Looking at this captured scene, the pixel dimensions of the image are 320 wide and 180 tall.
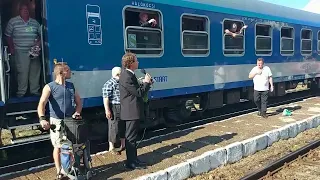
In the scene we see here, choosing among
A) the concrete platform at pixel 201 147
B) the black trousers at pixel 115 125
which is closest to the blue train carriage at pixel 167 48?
the black trousers at pixel 115 125

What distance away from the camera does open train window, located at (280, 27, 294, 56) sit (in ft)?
40.0

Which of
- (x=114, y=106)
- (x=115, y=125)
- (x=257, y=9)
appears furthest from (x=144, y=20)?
(x=257, y=9)

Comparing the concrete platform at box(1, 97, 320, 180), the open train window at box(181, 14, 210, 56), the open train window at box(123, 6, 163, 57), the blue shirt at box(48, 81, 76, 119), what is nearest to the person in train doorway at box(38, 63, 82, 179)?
the blue shirt at box(48, 81, 76, 119)

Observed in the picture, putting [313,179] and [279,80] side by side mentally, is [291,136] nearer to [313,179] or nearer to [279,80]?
[313,179]

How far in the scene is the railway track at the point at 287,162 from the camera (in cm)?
540

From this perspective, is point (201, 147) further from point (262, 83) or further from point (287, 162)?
point (262, 83)

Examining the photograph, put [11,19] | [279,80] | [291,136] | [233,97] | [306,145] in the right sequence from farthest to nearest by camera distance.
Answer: [279,80]
[233,97]
[291,136]
[306,145]
[11,19]

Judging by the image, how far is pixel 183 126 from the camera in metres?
9.16

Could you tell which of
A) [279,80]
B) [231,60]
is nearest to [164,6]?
[231,60]

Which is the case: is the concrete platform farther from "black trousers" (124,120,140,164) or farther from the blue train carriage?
the blue train carriage

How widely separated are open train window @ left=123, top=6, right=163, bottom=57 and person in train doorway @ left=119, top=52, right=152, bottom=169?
2.00 metres

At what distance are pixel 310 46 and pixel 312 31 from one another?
23.4 inches

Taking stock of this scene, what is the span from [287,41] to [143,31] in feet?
22.7

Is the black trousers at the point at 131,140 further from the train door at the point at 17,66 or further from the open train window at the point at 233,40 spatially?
the open train window at the point at 233,40
